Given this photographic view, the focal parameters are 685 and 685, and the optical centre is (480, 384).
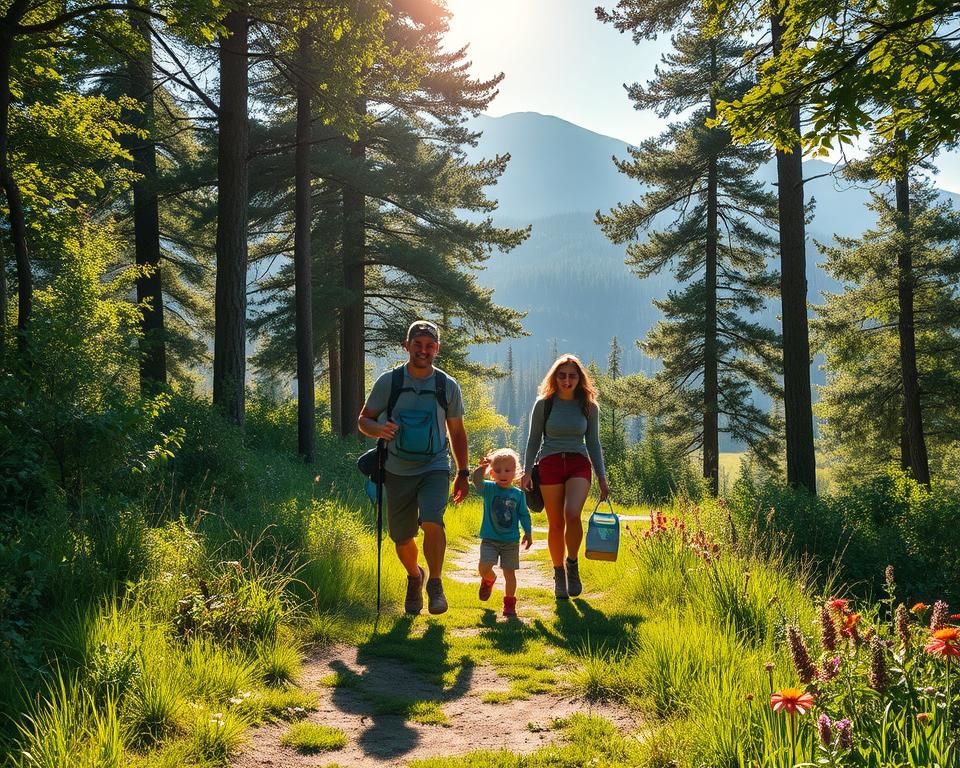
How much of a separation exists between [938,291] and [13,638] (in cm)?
2487

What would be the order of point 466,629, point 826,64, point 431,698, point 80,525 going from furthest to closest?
point 466,629 → point 826,64 → point 80,525 → point 431,698

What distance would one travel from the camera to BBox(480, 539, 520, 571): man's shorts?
6.59 meters

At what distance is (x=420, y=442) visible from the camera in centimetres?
593

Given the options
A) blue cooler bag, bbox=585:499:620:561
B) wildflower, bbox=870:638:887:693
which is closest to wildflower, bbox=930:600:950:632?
wildflower, bbox=870:638:887:693

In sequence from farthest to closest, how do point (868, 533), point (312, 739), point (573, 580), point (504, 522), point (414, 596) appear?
point (868, 533) < point (573, 580) < point (504, 522) < point (414, 596) < point (312, 739)

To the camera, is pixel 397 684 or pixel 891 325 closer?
pixel 397 684

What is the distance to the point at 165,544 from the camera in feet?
17.0

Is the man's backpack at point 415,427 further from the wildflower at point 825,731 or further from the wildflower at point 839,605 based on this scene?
the wildflower at point 825,731

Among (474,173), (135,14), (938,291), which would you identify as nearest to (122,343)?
(135,14)

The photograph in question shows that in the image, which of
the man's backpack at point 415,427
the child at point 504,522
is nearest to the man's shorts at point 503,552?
the child at point 504,522

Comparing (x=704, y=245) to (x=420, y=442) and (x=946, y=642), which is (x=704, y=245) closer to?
(x=420, y=442)

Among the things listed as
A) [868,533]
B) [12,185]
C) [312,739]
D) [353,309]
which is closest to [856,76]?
[312,739]

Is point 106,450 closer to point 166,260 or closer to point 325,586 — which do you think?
point 325,586

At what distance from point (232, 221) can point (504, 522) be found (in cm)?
760
